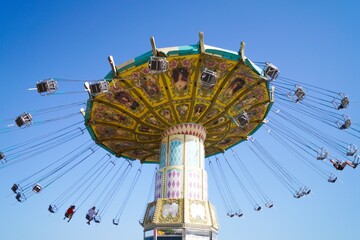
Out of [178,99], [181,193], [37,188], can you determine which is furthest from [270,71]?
[37,188]

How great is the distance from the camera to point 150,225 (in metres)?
12.4

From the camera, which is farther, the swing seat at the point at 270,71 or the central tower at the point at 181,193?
the central tower at the point at 181,193

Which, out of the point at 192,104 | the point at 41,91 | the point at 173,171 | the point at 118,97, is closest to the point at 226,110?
the point at 192,104

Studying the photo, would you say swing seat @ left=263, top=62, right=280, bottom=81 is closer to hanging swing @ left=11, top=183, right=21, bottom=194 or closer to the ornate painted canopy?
the ornate painted canopy

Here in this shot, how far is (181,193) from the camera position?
12.9 meters

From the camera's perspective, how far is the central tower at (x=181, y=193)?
12.1 meters

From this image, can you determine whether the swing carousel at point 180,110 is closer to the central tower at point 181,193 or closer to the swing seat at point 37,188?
the central tower at point 181,193

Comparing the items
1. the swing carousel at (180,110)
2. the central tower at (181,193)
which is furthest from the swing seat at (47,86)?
the central tower at (181,193)

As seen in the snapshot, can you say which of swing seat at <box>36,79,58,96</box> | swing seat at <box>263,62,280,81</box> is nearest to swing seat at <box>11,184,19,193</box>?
swing seat at <box>36,79,58,96</box>

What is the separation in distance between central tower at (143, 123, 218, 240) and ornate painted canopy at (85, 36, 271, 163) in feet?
2.76

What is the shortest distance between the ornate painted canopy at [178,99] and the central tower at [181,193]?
0.84 meters

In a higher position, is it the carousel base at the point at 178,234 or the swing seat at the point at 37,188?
the swing seat at the point at 37,188

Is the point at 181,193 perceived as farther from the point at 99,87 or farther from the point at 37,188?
the point at 37,188

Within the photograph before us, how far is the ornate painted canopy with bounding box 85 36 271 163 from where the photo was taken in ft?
39.1
